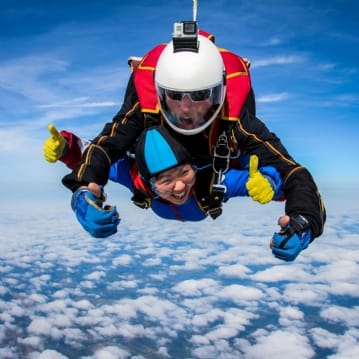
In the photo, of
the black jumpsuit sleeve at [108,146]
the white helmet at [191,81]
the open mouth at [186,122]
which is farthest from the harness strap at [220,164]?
the black jumpsuit sleeve at [108,146]

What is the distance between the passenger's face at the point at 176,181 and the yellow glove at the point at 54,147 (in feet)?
2.82

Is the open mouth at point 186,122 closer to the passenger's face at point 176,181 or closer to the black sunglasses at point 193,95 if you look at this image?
the black sunglasses at point 193,95

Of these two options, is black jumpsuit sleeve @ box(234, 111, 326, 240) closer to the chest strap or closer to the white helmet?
the chest strap

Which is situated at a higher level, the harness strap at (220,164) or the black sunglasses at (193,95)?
the black sunglasses at (193,95)

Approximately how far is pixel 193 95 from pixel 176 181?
1.94 ft

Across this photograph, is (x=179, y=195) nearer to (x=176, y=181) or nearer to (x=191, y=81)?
(x=176, y=181)

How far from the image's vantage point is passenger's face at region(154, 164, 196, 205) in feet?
9.79

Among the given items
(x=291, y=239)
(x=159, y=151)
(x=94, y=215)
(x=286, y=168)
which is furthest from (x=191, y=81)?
(x=291, y=239)

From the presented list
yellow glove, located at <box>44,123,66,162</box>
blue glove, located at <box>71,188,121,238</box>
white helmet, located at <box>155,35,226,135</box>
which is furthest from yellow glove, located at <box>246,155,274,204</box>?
yellow glove, located at <box>44,123,66,162</box>

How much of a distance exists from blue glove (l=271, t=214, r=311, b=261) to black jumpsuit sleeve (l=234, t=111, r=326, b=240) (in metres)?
0.08

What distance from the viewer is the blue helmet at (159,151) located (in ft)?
9.47

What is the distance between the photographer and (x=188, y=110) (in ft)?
9.38

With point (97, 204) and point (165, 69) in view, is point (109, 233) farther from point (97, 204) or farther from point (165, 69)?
point (165, 69)

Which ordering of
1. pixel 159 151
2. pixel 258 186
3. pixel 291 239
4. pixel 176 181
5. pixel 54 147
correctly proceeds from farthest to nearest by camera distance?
pixel 54 147 → pixel 176 181 → pixel 159 151 → pixel 258 186 → pixel 291 239
